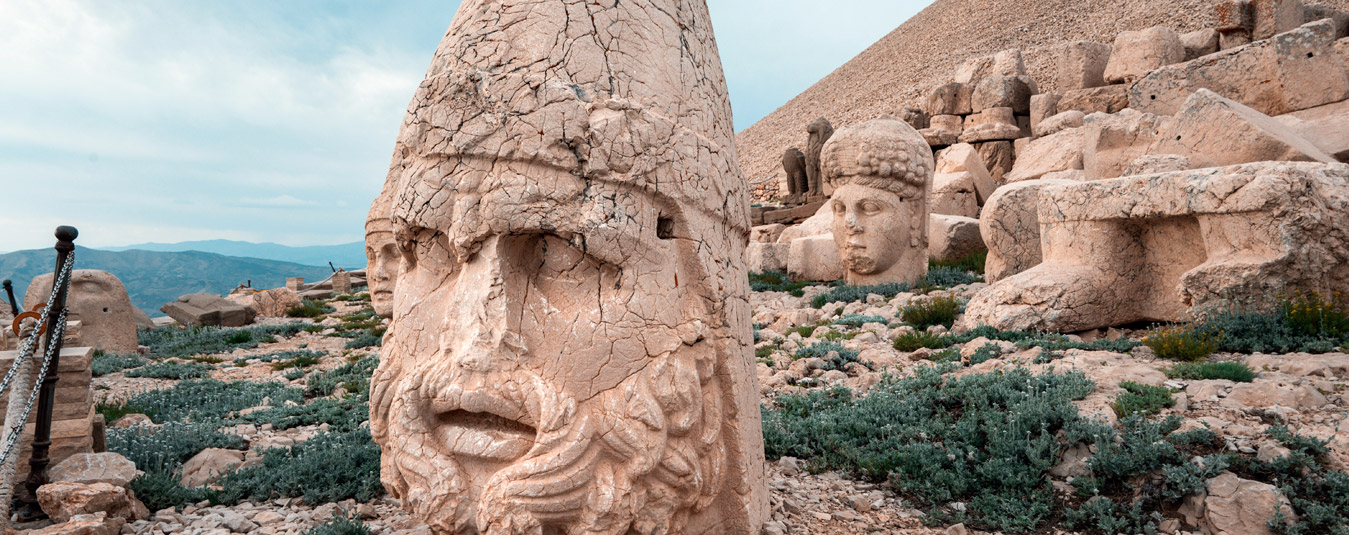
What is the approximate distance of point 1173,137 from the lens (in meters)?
7.14

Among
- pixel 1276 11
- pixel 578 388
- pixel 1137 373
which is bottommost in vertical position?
pixel 1137 373

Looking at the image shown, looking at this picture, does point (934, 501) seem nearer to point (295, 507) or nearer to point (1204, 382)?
point (1204, 382)

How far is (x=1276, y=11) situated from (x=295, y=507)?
17069 millimetres

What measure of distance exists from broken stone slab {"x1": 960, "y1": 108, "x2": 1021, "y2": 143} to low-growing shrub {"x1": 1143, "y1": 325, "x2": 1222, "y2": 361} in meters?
12.5

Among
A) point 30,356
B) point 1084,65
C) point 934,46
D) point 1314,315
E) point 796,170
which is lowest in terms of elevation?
point 1314,315

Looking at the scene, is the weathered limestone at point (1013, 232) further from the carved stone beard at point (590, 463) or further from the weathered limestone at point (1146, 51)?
the weathered limestone at point (1146, 51)

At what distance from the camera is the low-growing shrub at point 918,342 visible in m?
5.74

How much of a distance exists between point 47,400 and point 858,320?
19.1ft

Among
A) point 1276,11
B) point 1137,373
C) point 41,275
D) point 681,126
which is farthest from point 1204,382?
point 1276,11

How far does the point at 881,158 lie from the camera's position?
834cm

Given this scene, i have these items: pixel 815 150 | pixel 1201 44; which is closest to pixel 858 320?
pixel 815 150

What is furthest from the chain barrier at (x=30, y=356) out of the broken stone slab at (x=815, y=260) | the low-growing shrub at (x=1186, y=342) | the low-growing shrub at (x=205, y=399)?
the broken stone slab at (x=815, y=260)

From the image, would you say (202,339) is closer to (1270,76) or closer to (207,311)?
(207,311)

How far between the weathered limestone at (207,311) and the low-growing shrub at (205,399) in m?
6.22
